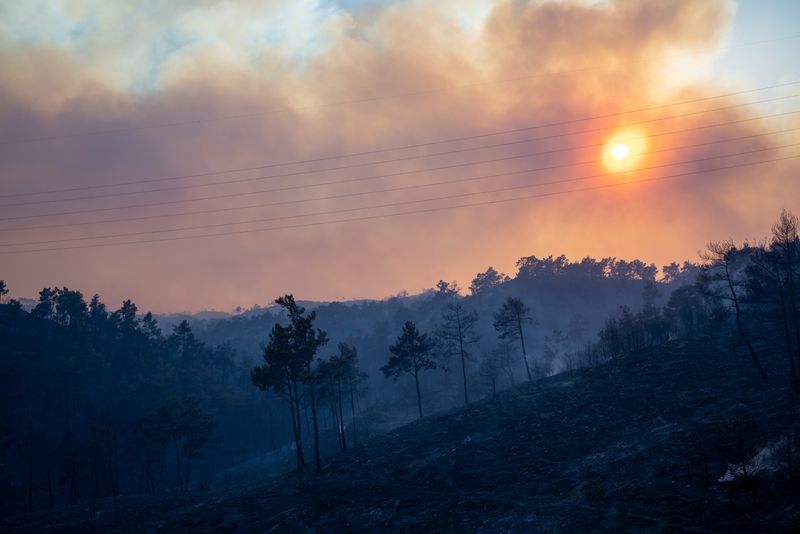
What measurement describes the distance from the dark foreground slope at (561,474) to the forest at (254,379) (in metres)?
2.63

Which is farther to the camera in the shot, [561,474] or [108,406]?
[108,406]

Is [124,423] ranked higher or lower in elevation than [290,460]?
higher

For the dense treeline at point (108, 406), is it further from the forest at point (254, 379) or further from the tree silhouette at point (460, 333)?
the tree silhouette at point (460, 333)

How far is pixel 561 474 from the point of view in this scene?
103 ft

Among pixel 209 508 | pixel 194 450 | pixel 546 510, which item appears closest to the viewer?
pixel 546 510

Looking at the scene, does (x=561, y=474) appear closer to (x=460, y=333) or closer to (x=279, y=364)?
(x=279, y=364)

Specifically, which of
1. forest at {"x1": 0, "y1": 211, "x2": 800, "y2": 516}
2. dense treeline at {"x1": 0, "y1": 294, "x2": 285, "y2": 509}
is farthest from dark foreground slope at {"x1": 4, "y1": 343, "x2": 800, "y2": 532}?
dense treeline at {"x1": 0, "y1": 294, "x2": 285, "y2": 509}

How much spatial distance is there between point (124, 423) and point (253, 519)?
59392 mm

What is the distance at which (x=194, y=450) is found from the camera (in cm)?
7069

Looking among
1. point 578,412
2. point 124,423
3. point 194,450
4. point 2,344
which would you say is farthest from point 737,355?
point 2,344

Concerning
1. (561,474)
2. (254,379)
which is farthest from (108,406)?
(561,474)

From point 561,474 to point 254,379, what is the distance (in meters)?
29.9

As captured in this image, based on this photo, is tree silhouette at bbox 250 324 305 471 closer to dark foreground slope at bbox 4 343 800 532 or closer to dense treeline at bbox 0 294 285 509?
dark foreground slope at bbox 4 343 800 532

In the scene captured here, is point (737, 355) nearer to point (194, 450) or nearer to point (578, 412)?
point (578, 412)
